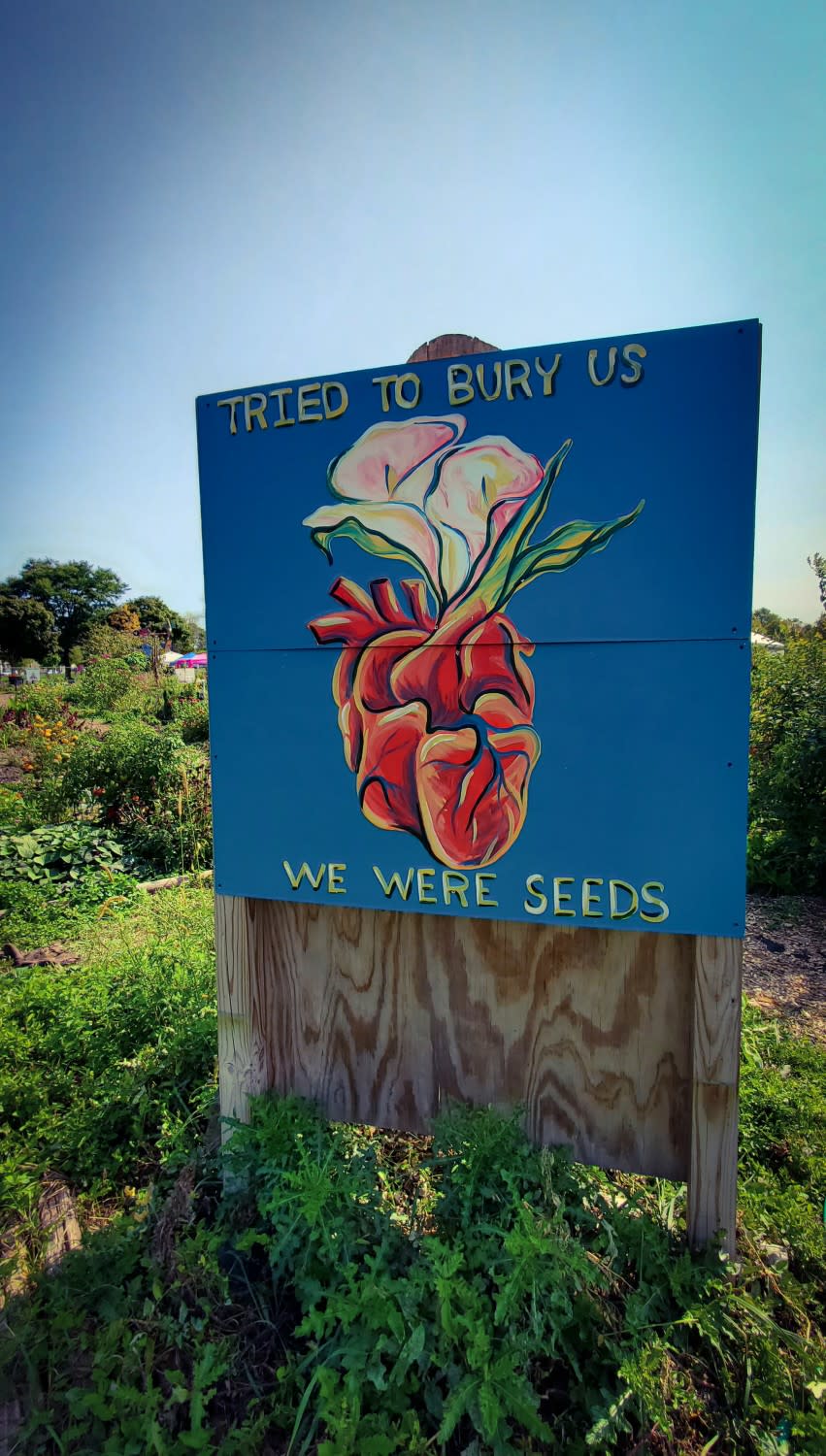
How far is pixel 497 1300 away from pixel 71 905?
13.1ft

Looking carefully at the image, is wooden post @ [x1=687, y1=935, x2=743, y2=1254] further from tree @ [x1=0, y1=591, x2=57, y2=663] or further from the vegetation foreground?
tree @ [x1=0, y1=591, x2=57, y2=663]

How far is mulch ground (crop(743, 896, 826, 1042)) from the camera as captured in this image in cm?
317

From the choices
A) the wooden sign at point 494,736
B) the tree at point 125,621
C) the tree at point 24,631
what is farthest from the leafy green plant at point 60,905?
the tree at point 24,631

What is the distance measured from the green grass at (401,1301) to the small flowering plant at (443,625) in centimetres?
91

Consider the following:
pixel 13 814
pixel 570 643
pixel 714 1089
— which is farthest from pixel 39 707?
pixel 714 1089

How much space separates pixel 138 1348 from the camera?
156cm

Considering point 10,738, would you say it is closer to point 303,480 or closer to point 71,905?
point 71,905

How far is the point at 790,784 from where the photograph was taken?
15.5 feet

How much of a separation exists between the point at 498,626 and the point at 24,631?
52689 millimetres

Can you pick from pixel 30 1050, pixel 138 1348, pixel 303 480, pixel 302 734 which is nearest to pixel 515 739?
pixel 302 734

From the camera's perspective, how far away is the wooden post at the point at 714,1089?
1.64 metres

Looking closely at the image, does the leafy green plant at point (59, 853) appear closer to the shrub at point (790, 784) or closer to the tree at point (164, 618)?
the shrub at point (790, 784)

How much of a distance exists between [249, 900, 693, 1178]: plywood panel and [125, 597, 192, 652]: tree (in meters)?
56.7

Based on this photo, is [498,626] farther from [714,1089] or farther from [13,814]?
[13,814]
